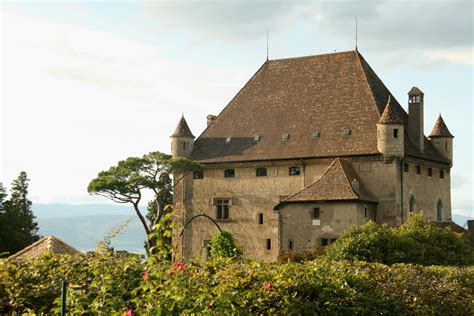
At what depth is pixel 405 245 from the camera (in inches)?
1610

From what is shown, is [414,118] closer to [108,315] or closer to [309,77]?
[309,77]

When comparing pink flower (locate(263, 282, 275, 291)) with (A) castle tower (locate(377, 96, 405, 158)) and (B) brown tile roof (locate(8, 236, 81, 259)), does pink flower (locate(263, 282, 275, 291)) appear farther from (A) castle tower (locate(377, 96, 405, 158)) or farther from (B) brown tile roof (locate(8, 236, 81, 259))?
(A) castle tower (locate(377, 96, 405, 158))

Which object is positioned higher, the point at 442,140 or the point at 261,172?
the point at 442,140

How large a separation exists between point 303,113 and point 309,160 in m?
4.11

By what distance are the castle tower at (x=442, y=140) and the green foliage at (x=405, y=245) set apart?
Answer: 16.3 metres

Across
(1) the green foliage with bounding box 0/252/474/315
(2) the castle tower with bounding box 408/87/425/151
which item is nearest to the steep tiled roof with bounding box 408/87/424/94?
(2) the castle tower with bounding box 408/87/425/151

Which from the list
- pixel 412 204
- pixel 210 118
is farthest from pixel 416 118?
pixel 210 118

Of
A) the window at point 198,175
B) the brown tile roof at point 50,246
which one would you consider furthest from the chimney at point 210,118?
the brown tile roof at point 50,246

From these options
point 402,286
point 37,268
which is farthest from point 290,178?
point 37,268

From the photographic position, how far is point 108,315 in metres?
11.1

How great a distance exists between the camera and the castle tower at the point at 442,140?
195 ft

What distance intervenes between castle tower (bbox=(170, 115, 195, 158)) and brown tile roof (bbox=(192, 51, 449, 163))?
0.61 m

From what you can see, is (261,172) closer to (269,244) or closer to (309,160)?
(309,160)

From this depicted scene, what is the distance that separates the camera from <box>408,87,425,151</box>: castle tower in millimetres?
56156
